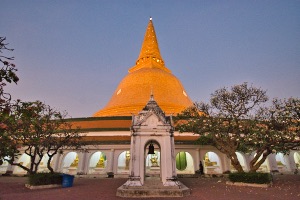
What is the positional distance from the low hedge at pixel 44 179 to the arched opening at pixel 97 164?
6.41 m

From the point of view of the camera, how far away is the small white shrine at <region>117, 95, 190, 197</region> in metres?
9.10

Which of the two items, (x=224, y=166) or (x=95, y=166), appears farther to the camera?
(x=95, y=166)

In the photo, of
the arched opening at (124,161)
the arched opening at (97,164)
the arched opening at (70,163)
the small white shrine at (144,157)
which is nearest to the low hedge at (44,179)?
the small white shrine at (144,157)

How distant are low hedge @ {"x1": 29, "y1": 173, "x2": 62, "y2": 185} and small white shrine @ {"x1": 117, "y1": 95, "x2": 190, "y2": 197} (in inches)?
244

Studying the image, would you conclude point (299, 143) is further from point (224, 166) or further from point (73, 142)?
point (73, 142)

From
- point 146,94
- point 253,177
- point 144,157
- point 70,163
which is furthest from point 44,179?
point 146,94

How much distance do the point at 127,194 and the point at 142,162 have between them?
188 centimetres

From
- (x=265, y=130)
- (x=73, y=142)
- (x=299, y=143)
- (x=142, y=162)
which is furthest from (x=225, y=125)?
(x=73, y=142)

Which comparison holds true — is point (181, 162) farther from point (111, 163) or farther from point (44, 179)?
point (44, 179)

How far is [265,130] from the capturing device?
547 inches

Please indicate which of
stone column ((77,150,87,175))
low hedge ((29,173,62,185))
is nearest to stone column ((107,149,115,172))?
stone column ((77,150,87,175))

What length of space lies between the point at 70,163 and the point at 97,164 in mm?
3847

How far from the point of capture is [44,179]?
12516 millimetres

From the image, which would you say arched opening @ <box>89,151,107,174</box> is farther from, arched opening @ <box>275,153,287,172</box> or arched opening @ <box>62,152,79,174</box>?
arched opening @ <box>275,153,287,172</box>
